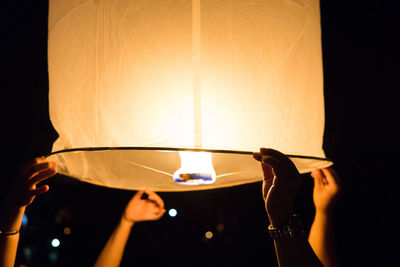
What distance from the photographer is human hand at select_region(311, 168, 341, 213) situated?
1.09m

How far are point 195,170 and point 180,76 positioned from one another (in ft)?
0.68

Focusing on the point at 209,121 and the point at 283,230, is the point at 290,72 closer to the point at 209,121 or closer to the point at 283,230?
the point at 209,121

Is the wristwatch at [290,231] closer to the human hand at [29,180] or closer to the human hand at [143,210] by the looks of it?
the human hand at [29,180]

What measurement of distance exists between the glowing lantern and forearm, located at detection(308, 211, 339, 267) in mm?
700

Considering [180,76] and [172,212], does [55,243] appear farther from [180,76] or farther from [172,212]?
[180,76]

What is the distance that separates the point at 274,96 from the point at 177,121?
0.59 feet

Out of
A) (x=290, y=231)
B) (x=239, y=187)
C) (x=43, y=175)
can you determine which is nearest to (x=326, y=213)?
(x=290, y=231)

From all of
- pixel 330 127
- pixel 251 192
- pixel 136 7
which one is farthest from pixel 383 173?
pixel 136 7

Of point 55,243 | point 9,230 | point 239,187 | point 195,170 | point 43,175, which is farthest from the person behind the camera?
point 55,243

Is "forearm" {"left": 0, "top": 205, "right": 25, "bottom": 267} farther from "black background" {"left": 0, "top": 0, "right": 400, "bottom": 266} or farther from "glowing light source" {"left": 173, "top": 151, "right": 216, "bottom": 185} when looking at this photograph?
"black background" {"left": 0, "top": 0, "right": 400, "bottom": 266}

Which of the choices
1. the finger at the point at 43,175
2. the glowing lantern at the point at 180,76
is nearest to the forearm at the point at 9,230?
the finger at the point at 43,175

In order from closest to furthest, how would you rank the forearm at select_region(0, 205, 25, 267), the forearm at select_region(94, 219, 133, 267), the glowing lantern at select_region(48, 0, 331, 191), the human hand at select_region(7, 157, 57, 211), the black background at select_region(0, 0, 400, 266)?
the glowing lantern at select_region(48, 0, 331, 191) → the human hand at select_region(7, 157, 57, 211) → the forearm at select_region(0, 205, 25, 267) → the forearm at select_region(94, 219, 133, 267) → the black background at select_region(0, 0, 400, 266)

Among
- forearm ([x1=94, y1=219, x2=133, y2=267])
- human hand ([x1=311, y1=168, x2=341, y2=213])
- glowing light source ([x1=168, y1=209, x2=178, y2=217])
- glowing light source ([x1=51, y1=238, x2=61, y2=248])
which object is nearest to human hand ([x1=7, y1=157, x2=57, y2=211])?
forearm ([x1=94, y1=219, x2=133, y2=267])

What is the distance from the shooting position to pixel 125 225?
54.9 inches
